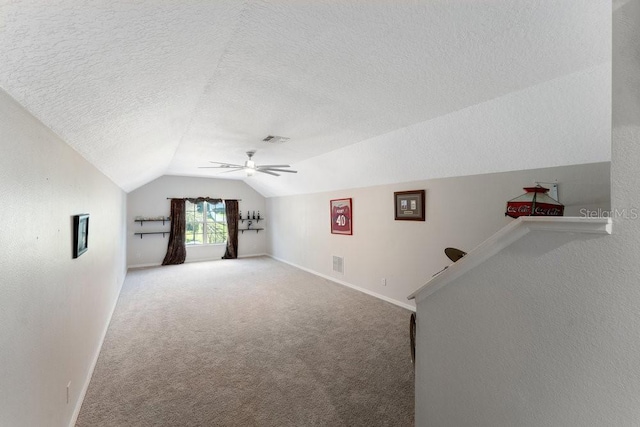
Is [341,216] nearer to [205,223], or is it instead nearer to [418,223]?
[418,223]

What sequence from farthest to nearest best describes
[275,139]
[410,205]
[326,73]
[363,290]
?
[363,290] < [410,205] < [275,139] < [326,73]

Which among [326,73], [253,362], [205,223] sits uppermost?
[326,73]

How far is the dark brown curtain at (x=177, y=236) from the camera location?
774cm

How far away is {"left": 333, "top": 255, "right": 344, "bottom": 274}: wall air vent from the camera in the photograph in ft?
18.9

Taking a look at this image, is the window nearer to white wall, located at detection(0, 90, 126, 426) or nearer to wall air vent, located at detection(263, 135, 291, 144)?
wall air vent, located at detection(263, 135, 291, 144)

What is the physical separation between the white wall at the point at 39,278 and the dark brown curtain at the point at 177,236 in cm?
567

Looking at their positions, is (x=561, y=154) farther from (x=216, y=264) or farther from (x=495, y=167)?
(x=216, y=264)

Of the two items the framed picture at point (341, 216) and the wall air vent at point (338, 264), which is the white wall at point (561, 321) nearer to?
the framed picture at point (341, 216)

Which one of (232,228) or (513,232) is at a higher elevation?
(513,232)

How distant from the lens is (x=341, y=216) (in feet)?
18.9

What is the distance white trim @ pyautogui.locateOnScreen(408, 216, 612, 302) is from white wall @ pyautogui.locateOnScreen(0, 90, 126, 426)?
6.22 ft

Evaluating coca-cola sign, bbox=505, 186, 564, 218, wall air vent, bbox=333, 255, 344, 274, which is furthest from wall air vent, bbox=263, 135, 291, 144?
wall air vent, bbox=333, 255, 344, 274

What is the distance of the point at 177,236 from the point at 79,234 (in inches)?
242

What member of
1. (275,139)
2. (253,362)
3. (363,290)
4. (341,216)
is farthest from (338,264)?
(253,362)
